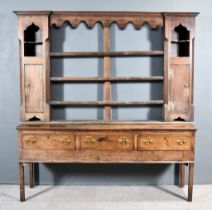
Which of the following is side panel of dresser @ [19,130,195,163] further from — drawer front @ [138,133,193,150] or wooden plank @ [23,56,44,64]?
wooden plank @ [23,56,44,64]

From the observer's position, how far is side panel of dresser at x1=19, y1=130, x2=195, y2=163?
2742 mm

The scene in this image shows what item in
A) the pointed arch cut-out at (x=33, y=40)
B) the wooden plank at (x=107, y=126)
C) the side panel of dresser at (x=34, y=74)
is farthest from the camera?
the pointed arch cut-out at (x=33, y=40)

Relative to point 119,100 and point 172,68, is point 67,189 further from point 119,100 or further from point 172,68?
point 172,68

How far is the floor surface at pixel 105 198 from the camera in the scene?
2750 mm

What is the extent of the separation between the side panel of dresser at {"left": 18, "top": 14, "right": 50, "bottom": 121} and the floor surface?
75 centimetres

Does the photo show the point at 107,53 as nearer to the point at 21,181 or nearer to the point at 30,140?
the point at 30,140

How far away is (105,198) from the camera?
291cm

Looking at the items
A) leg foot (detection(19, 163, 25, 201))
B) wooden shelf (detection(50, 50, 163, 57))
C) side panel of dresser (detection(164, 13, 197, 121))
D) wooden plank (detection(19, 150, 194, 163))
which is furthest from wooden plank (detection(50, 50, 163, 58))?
leg foot (detection(19, 163, 25, 201))

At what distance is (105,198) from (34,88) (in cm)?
124

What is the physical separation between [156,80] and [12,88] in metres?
1.49

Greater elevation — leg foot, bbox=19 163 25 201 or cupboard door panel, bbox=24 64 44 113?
cupboard door panel, bbox=24 64 44 113

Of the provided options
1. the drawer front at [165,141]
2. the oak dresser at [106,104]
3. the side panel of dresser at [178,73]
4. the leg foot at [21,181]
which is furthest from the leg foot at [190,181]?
the leg foot at [21,181]

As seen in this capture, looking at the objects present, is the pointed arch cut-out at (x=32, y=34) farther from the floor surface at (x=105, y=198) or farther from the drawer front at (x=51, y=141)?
the floor surface at (x=105, y=198)

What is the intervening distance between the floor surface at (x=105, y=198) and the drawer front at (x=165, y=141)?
52cm
